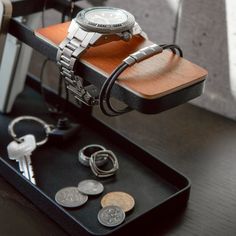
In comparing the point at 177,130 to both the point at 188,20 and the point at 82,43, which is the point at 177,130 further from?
the point at 82,43

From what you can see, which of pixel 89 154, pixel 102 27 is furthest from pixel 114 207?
pixel 102 27

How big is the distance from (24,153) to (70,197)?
11 centimetres

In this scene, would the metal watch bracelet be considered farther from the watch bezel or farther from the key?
the key

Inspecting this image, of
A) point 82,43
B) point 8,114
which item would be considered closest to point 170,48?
point 82,43

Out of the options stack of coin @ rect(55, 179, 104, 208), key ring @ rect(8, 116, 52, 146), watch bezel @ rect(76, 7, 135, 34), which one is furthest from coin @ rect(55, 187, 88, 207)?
watch bezel @ rect(76, 7, 135, 34)

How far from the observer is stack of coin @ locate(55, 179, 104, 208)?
833mm

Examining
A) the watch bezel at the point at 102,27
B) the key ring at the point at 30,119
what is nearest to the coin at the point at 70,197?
the key ring at the point at 30,119

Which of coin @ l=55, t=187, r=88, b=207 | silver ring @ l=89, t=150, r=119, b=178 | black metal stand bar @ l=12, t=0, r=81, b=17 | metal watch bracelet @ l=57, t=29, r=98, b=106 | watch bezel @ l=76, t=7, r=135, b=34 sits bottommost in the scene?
coin @ l=55, t=187, r=88, b=207

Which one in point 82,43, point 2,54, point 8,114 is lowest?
point 8,114

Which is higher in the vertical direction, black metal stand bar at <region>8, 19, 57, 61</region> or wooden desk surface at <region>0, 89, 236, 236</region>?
black metal stand bar at <region>8, 19, 57, 61</region>

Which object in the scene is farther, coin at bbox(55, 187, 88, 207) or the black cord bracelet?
coin at bbox(55, 187, 88, 207)

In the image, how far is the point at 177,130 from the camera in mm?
1014

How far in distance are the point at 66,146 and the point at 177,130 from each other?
179mm

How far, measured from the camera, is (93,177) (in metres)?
0.89
